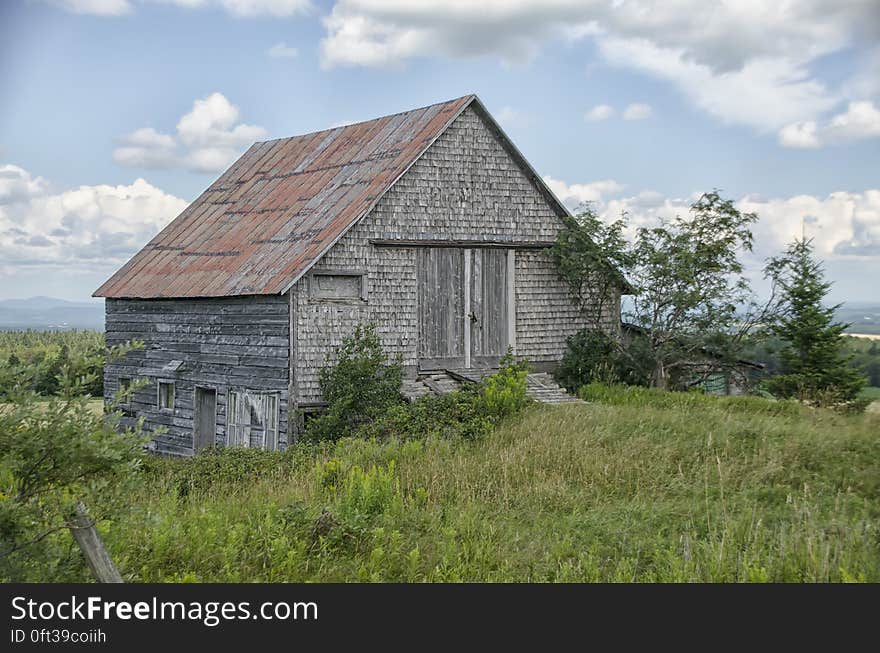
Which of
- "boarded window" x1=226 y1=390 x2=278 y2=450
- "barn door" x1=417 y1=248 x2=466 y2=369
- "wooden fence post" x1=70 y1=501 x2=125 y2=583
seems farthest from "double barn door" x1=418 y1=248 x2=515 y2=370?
"wooden fence post" x1=70 y1=501 x2=125 y2=583

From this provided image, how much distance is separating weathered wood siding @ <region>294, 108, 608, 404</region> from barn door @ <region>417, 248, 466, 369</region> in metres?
0.21

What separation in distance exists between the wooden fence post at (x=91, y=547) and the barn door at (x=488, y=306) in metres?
15.1

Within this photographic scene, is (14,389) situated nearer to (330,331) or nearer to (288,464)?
(288,464)

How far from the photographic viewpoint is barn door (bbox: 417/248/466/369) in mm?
21422

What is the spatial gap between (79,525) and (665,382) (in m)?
Answer: 17.3

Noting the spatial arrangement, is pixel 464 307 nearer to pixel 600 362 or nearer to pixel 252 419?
pixel 600 362

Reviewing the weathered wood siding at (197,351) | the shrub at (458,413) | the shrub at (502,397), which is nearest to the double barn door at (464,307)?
the shrub at (458,413)

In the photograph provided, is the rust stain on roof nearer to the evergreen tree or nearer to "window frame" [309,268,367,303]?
"window frame" [309,268,367,303]

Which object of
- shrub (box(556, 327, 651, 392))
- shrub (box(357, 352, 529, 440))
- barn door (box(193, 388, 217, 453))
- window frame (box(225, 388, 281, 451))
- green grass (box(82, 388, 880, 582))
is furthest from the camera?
shrub (box(556, 327, 651, 392))

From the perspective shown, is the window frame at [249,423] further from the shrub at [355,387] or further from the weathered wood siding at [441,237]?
the shrub at [355,387]

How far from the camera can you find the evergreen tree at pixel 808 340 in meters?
23.1

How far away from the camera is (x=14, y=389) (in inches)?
290

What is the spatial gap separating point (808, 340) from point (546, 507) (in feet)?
46.5
